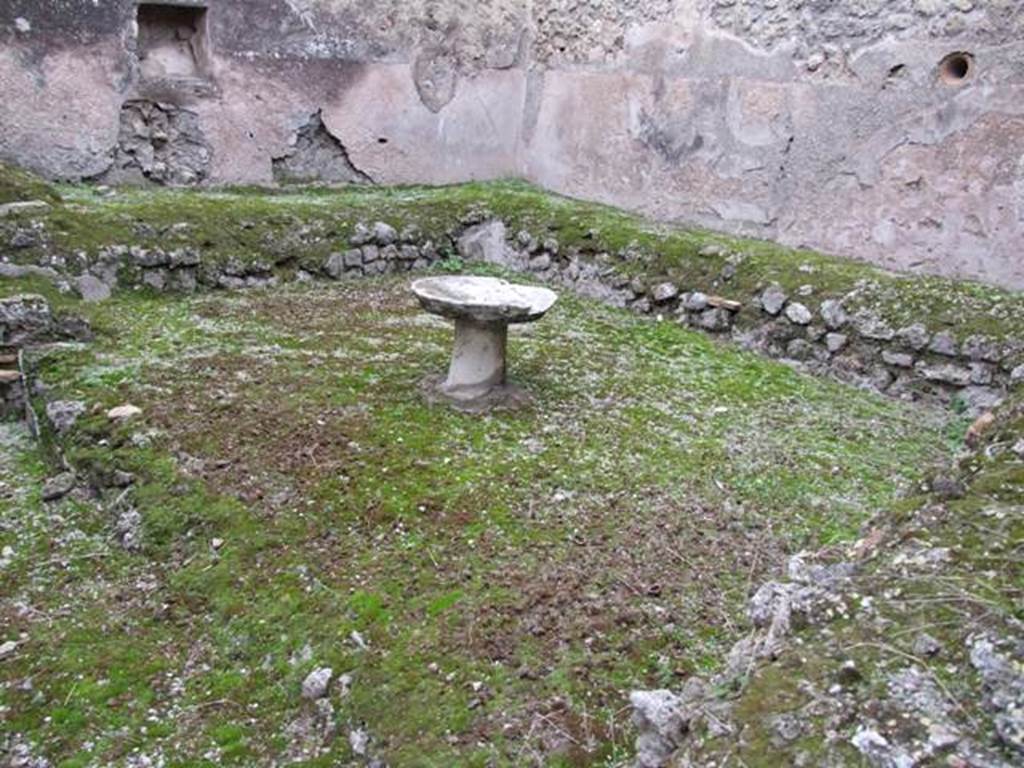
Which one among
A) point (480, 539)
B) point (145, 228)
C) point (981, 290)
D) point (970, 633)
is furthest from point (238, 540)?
point (981, 290)

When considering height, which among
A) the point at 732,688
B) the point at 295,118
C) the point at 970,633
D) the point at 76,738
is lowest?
the point at 76,738

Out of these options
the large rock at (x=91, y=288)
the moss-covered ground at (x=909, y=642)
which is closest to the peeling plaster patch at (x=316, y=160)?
the large rock at (x=91, y=288)

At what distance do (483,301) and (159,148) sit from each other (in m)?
4.75

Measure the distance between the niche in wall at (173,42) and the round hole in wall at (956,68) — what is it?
19.3ft

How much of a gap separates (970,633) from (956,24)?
5122 mm

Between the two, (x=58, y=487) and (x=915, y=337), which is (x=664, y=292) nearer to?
(x=915, y=337)

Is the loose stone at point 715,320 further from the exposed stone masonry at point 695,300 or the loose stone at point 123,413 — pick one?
the loose stone at point 123,413

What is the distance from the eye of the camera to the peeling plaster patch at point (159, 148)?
7.82 m

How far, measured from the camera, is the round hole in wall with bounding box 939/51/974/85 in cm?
584

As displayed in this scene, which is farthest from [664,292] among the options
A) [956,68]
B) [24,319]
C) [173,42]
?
[173,42]

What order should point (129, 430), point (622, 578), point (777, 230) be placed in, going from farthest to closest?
point (777, 230), point (129, 430), point (622, 578)

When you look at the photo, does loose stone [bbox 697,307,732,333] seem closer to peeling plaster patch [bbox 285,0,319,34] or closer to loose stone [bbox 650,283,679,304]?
loose stone [bbox 650,283,679,304]

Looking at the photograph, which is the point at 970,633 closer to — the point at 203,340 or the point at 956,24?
the point at 203,340

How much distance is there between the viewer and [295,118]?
8.47 meters
